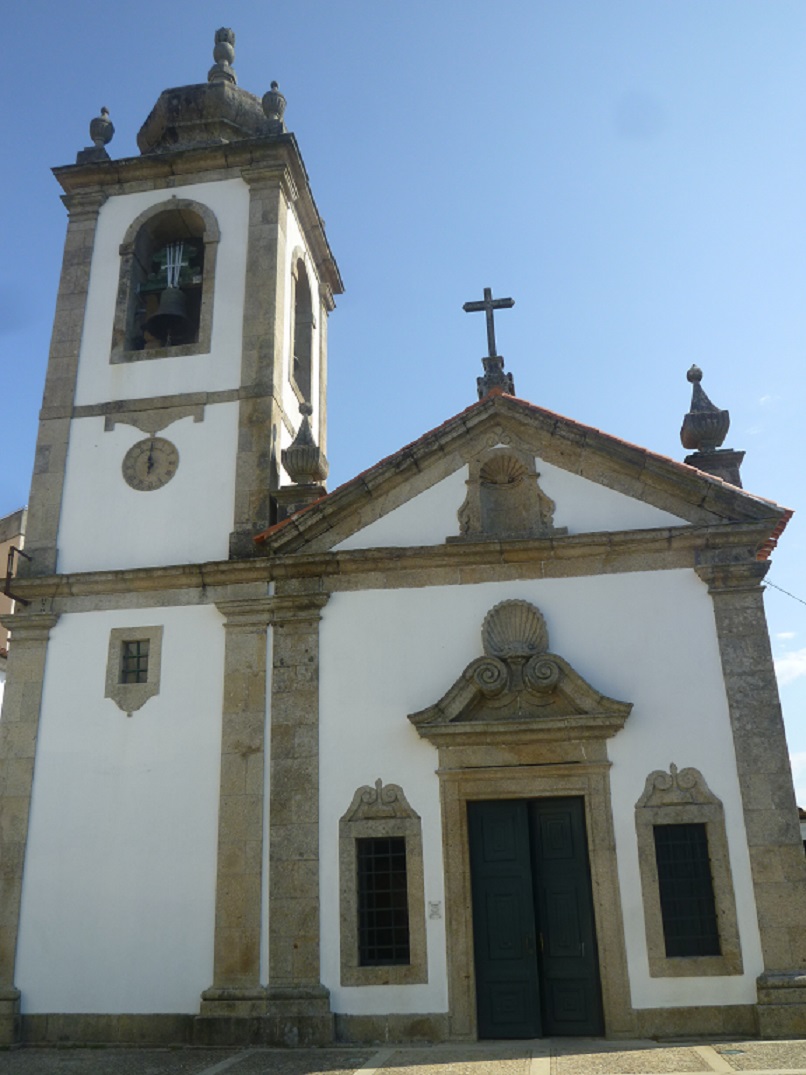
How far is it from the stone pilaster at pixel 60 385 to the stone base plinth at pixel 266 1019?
526 cm

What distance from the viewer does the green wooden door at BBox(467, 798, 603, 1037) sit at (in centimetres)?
919

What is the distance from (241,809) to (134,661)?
7.13 feet

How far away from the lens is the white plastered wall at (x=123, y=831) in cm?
984

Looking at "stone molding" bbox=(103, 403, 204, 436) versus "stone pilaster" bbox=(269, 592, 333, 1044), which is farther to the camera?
"stone molding" bbox=(103, 403, 204, 436)

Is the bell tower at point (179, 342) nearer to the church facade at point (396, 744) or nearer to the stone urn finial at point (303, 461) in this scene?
the church facade at point (396, 744)

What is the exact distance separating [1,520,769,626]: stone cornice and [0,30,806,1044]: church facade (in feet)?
0.12

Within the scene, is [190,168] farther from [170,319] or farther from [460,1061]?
[460,1061]

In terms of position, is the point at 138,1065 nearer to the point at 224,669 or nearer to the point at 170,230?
the point at 224,669

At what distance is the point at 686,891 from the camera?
9344mm

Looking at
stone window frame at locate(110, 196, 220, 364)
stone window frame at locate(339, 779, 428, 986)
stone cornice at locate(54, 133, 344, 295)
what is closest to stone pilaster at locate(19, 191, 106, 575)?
stone cornice at locate(54, 133, 344, 295)

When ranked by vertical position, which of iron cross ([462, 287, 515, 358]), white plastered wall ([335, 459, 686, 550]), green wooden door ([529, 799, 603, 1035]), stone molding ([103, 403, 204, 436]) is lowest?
green wooden door ([529, 799, 603, 1035])

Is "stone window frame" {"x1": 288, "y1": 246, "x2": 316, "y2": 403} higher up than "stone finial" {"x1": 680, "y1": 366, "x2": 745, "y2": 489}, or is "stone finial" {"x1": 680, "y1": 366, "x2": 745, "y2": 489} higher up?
"stone window frame" {"x1": 288, "y1": 246, "x2": 316, "y2": 403}

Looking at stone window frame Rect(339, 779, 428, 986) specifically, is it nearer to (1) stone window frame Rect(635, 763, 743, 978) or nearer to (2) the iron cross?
(1) stone window frame Rect(635, 763, 743, 978)

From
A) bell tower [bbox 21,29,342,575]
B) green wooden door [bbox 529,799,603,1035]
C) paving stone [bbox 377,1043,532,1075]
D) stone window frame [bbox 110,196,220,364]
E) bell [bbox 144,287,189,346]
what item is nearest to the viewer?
paving stone [bbox 377,1043,532,1075]
